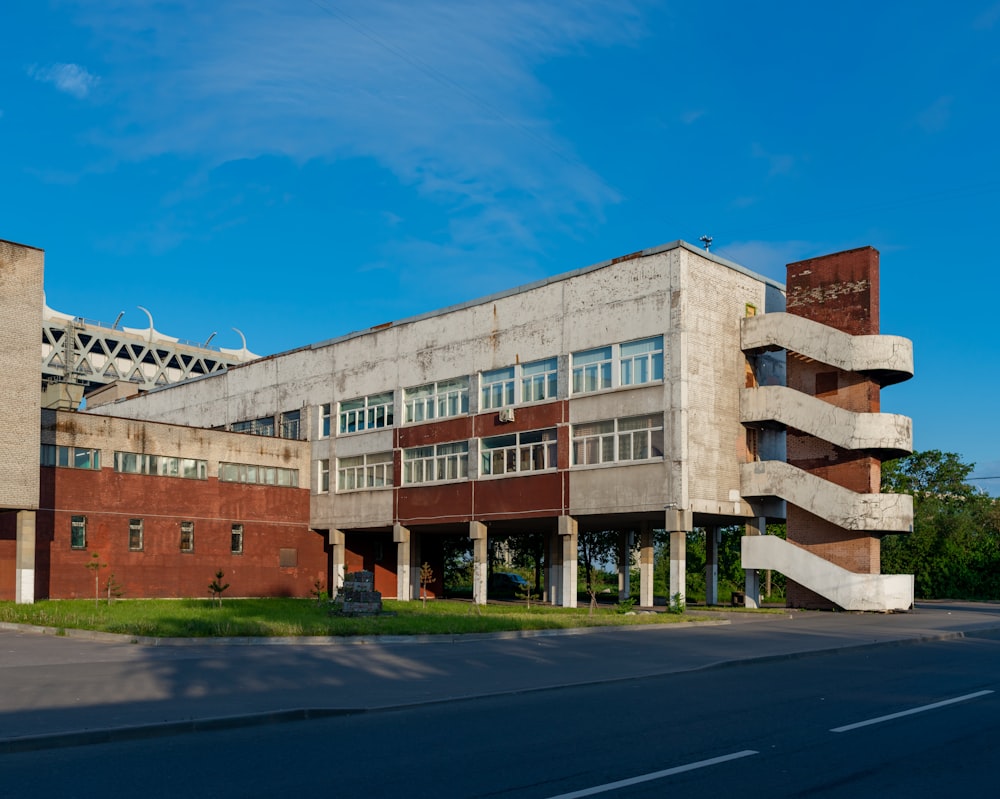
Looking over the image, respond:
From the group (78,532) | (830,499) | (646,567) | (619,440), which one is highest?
(619,440)

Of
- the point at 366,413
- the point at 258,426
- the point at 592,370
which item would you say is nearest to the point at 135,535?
the point at 258,426

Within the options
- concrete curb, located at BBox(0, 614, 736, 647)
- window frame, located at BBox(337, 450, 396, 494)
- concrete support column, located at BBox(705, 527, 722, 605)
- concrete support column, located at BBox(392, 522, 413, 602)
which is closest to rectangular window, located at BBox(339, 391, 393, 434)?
window frame, located at BBox(337, 450, 396, 494)

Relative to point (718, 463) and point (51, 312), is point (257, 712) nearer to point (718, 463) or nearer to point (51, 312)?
point (718, 463)

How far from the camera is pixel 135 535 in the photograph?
1865 inches

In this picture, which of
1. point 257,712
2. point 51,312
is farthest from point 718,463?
point 51,312

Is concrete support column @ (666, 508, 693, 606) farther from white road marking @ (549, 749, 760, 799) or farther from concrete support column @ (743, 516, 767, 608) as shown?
white road marking @ (549, 749, 760, 799)

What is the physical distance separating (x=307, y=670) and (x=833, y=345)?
2826 centimetres

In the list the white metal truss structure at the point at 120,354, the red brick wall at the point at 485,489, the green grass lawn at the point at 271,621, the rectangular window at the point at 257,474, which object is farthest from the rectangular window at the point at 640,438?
the white metal truss structure at the point at 120,354

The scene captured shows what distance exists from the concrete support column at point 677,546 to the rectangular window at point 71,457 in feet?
82.5

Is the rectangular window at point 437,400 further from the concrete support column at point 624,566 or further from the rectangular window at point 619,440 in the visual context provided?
the concrete support column at point 624,566

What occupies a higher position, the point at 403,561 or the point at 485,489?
the point at 485,489

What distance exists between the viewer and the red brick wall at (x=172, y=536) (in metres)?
44.5

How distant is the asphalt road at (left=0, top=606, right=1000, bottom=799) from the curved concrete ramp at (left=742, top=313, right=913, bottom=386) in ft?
63.0

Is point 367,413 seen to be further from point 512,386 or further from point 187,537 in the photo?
point 187,537
